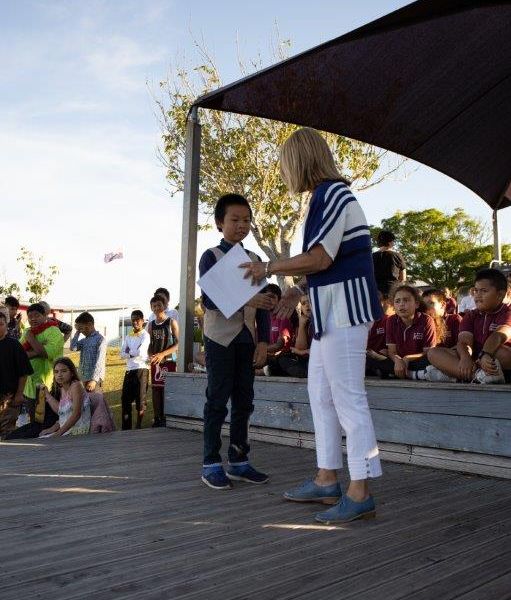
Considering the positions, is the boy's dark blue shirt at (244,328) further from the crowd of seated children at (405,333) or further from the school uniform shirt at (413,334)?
the school uniform shirt at (413,334)

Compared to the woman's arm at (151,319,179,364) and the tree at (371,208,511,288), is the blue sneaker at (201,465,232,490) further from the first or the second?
the tree at (371,208,511,288)

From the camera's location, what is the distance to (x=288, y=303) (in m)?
3.01

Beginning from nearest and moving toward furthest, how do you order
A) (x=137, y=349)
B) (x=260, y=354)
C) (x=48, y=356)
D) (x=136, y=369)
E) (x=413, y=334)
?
(x=260, y=354) → (x=413, y=334) → (x=48, y=356) → (x=137, y=349) → (x=136, y=369)

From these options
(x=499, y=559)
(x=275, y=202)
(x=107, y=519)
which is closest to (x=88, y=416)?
(x=107, y=519)

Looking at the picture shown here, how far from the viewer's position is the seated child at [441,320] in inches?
202

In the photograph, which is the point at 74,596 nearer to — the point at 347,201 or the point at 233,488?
the point at 233,488

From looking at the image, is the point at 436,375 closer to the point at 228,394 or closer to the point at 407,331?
the point at 407,331

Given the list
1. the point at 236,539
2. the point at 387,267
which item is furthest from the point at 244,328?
the point at 387,267

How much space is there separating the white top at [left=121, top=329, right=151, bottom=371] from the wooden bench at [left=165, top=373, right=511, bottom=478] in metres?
3.44

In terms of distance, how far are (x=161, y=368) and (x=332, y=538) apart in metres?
5.49

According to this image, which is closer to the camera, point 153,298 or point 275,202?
point 153,298

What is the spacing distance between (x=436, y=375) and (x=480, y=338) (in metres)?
0.37

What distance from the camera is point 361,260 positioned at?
280cm

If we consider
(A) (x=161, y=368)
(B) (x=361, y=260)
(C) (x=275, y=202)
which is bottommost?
(A) (x=161, y=368)
